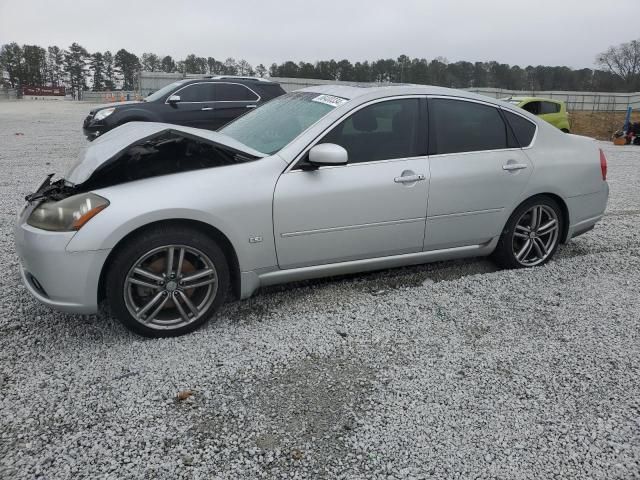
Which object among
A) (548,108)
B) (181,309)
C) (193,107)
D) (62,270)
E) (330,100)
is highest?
(548,108)

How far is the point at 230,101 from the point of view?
37.3 ft

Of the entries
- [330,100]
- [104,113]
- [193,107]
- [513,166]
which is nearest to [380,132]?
[330,100]

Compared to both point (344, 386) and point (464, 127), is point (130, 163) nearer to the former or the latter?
point (344, 386)

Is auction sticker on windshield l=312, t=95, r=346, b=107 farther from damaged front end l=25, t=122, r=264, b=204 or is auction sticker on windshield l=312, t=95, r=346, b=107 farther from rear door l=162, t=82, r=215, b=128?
rear door l=162, t=82, r=215, b=128

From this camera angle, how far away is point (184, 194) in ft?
9.73

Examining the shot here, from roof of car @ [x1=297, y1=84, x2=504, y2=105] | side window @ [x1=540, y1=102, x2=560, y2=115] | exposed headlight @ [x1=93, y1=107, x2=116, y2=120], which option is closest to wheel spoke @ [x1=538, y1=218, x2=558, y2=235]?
roof of car @ [x1=297, y1=84, x2=504, y2=105]

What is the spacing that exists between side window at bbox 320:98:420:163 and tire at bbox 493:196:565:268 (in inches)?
47.1

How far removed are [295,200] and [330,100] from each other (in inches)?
38.6

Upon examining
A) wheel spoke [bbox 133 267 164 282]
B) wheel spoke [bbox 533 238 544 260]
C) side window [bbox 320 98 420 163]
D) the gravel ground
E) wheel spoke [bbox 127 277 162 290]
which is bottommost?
the gravel ground

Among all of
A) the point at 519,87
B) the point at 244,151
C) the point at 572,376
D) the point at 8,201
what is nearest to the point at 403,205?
the point at 244,151

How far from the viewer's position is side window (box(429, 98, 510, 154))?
3799 mm

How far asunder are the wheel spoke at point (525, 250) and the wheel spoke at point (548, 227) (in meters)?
0.13

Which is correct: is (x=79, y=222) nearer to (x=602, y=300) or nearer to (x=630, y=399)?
(x=630, y=399)

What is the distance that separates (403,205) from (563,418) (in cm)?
174
